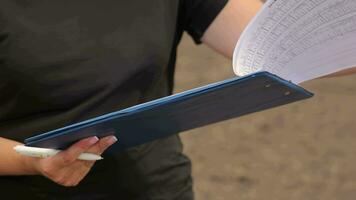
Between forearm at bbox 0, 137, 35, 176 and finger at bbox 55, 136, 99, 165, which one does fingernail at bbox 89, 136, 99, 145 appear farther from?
forearm at bbox 0, 137, 35, 176

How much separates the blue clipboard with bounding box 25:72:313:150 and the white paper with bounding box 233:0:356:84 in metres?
0.04

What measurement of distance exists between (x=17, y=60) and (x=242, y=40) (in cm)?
33

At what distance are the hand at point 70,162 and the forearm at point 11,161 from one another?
0.04 meters

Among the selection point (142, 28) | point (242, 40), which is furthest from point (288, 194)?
point (242, 40)

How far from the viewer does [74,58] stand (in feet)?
3.23

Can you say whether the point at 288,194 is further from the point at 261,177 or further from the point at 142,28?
the point at 142,28

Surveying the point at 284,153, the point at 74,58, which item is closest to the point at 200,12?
the point at 74,58

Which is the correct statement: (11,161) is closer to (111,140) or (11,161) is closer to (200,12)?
(111,140)

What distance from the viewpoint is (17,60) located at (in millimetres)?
963

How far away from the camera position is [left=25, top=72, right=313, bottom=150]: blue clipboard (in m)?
0.72

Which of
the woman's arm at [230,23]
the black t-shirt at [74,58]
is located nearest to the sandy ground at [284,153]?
the woman's arm at [230,23]

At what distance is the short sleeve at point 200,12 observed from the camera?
1.13 meters

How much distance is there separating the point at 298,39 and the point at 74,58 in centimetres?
32

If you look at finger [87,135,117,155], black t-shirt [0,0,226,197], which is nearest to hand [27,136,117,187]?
finger [87,135,117,155]
